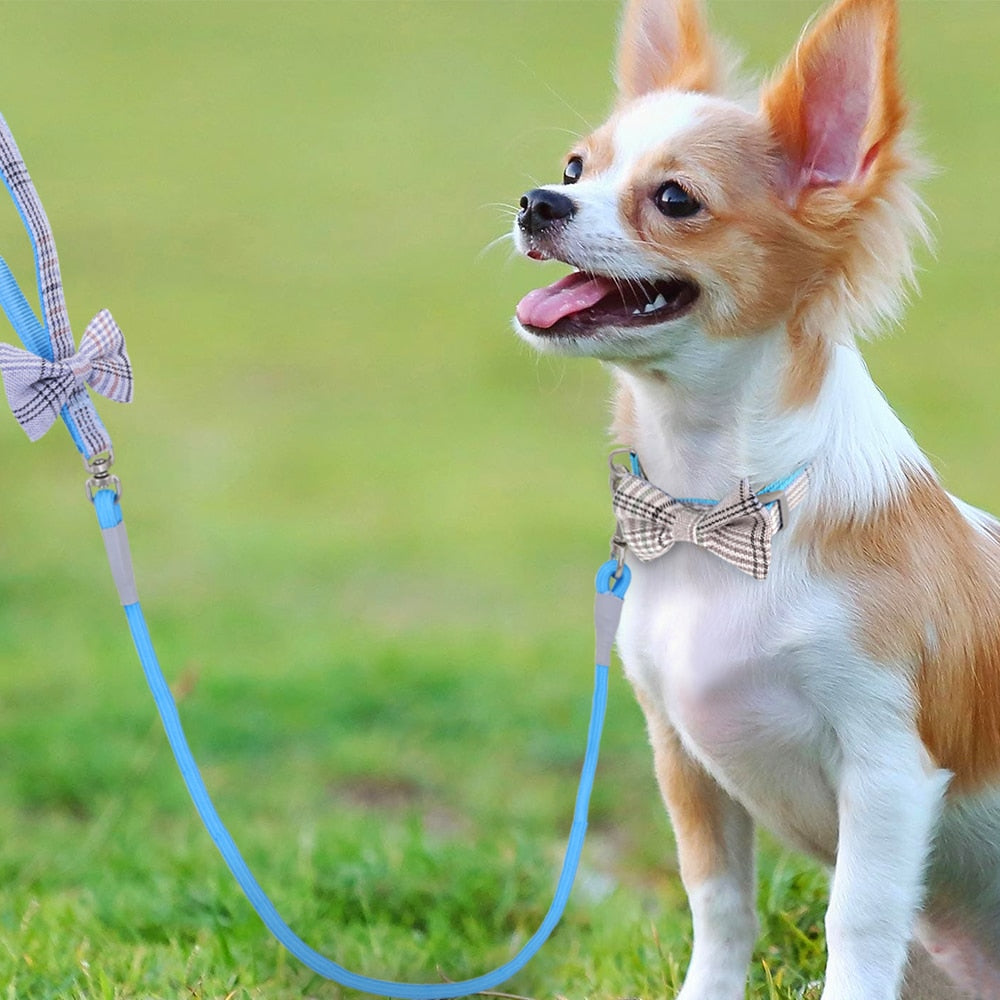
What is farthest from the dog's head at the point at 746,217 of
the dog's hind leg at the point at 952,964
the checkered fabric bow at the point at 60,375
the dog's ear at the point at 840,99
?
the dog's hind leg at the point at 952,964

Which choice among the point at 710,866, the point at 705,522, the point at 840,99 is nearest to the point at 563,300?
the point at 705,522

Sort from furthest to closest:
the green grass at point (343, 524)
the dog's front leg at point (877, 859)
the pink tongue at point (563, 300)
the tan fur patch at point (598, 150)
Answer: the green grass at point (343, 524) < the tan fur patch at point (598, 150) < the pink tongue at point (563, 300) < the dog's front leg at point (877, 859)

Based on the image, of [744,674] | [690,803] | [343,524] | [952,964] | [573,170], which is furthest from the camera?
[343,524]

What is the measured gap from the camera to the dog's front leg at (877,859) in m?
2.66

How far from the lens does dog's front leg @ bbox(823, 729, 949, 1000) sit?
266cm

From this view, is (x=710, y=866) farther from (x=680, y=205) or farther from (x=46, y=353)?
(x=46, y=353)

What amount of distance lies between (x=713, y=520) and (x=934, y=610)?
428 mm

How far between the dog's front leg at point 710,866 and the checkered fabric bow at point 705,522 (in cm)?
39

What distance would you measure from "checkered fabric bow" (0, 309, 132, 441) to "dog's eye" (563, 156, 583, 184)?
0.93 m

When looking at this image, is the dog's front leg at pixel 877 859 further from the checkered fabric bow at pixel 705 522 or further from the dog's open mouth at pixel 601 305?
the dog's open mouth at pixel 601 305

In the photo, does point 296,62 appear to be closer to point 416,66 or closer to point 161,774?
point 416,66

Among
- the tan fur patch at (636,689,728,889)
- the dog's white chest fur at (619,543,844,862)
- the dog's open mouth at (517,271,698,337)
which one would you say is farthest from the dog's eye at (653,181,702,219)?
the tan fur patch at (636,689,728,889)

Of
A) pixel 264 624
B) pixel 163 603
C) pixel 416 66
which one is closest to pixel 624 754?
pixel 264 624

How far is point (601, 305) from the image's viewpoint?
2.82 metres
